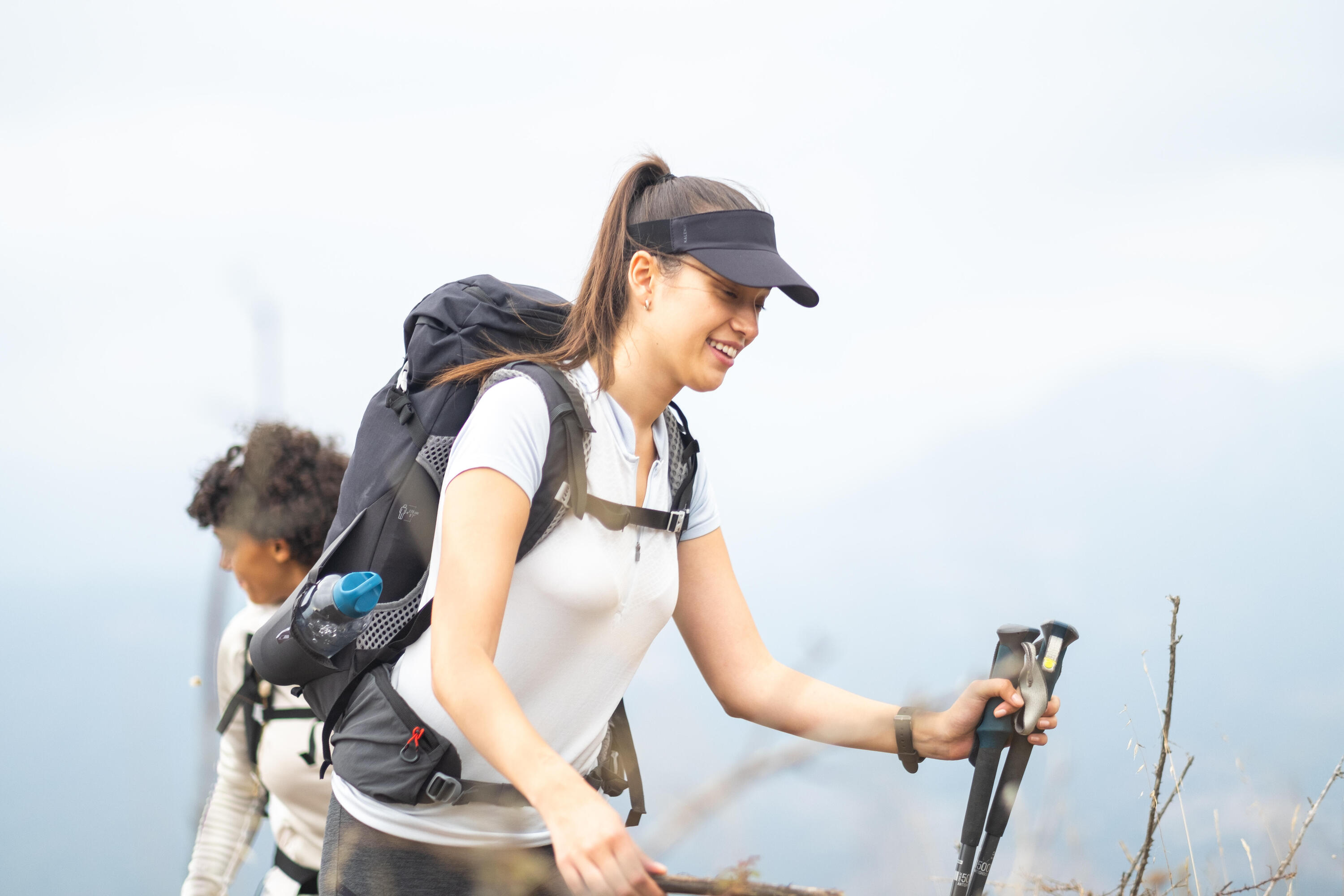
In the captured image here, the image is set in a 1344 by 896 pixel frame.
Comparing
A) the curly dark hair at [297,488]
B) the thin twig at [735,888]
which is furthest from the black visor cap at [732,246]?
the curly dark hair at [297,488]

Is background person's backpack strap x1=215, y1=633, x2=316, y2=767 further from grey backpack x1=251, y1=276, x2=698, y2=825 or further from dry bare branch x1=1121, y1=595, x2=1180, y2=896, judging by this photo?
dry bare branch x1=1121, y1=595, x2=1180, y2=896

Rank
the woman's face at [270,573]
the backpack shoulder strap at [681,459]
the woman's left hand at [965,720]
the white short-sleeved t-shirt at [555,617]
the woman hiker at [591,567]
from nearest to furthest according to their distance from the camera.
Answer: the woman hiker at [591,567] → the white short-sleeved t-shirt at [555,617] → the woman's left hand at [965,720] → the backpack shoulder strap at [681,459] → the woman's face at [270,573]

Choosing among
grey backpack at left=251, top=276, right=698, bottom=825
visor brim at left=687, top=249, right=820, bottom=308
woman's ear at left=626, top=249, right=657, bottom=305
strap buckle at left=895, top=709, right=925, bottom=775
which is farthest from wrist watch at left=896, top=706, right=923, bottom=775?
woman's ear at left=626, top=249, right=657, bottom=305

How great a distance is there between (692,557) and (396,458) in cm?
62

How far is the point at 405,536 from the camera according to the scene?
1683 millimetres

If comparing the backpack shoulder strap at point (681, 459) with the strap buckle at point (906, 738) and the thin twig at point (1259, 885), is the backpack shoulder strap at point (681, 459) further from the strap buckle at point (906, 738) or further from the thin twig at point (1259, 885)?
the thin twig at point (1259, 885)

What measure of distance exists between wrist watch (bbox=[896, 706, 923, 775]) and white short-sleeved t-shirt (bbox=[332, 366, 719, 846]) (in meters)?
0.48

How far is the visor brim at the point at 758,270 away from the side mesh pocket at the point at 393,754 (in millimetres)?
856

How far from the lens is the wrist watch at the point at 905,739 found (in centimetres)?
190

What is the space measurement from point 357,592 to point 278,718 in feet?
3.94

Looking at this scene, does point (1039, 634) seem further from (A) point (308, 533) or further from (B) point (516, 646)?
(A) point (308, 533)

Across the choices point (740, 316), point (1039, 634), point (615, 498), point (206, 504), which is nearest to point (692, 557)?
point (615, 498)

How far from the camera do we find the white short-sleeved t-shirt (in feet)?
5.16

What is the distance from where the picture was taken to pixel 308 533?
8.79 feet
